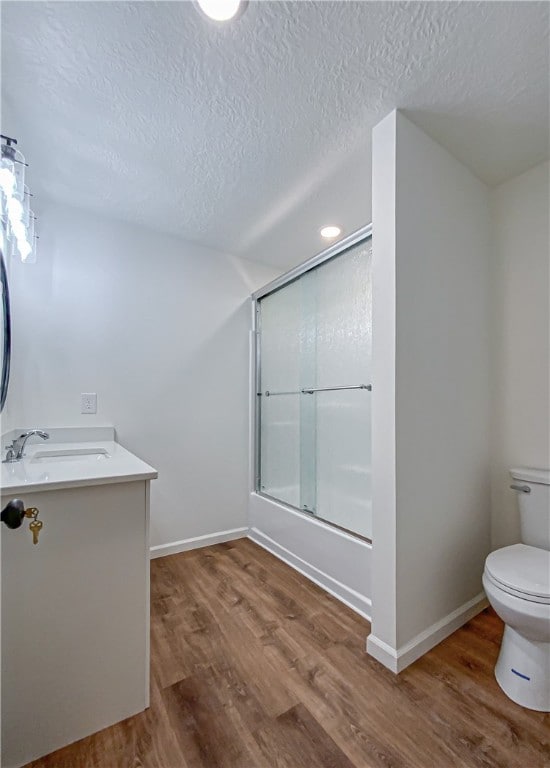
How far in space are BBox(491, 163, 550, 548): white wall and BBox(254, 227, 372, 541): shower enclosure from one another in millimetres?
708

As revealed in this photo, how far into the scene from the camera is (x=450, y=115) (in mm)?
1477

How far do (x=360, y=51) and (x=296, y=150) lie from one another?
516mm

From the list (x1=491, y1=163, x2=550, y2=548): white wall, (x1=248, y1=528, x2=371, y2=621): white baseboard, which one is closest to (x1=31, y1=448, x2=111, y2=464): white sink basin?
(x1=248, y1=528, x2=371, y2=621): white baseboard

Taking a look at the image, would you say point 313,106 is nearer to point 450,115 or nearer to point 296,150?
point 296,150

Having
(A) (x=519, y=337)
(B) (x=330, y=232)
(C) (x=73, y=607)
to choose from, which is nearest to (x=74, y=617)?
(C) (x=73, y=607)

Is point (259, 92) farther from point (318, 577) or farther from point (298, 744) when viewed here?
point (318, 577)

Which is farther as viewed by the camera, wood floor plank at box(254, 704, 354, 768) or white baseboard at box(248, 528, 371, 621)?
white baseboard at box(248, 528, 371, 621)

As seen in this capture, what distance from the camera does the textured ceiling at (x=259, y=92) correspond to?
3.59 feet

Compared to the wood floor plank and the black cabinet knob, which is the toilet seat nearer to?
the wood floor plank

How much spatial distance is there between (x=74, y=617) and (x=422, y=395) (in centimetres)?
152

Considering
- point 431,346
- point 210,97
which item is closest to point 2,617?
point 431,346

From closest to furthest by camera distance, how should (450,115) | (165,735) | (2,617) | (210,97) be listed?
(2,617) → (165,735) → (210,97) → (450,115)

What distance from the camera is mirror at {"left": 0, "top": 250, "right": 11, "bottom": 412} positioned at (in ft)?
5.14

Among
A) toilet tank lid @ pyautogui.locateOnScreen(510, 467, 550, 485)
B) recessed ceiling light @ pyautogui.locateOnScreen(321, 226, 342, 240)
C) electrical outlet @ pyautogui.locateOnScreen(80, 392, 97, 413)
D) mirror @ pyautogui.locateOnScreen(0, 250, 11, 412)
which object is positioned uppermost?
recessed ceiling light @ pyautogui.locateOnScreen(321, 226, 342, 240)
